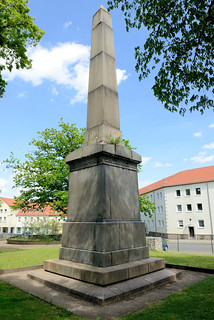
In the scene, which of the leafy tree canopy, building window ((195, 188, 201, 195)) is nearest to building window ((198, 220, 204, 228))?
building window ((195, 188, 201, 195))

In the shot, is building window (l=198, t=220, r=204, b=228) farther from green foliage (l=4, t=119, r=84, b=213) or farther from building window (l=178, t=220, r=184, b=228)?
green foliage (l=4, t=119, r=84, b=213)

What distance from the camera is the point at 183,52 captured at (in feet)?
25.3

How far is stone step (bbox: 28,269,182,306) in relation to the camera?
13.5 feet

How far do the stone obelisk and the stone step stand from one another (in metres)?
0.02

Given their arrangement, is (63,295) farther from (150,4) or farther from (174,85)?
(150,4)

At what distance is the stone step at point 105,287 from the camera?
13.5ft

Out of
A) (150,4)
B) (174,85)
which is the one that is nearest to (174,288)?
(174,85)

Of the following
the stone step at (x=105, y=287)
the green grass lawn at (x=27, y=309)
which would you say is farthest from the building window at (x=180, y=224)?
the green grass lawn at (x=27, y=309)

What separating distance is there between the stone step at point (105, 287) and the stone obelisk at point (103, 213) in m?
0.02

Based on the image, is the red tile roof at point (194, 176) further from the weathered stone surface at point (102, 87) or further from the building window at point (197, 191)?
the weathered stone surface at point (102, 87)

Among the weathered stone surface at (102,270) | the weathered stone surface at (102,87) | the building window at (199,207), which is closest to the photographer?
the weathered stone surface at (102,270)

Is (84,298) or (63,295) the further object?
(63,295)

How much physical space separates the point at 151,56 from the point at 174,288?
7.20 m

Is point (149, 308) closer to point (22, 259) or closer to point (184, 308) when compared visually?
point (184, 308)
